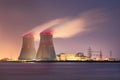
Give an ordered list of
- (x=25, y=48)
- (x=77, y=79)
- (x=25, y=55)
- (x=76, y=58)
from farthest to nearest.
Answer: (x=76, y=58), (x=25, y=55), (x=25, y=48), (x=77, y=79)

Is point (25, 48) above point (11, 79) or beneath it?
above

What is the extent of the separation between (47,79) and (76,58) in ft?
325

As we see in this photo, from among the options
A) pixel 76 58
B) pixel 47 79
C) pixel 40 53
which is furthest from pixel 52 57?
pixel 47 79

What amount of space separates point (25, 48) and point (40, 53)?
20.1ft

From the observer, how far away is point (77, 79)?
4938 cm

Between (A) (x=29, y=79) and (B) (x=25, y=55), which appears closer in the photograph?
(A) (x=29, y=79)

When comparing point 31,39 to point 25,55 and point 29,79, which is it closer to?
point 25,55

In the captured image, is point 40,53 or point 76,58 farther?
point 76,58

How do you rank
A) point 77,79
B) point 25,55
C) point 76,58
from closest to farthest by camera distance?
point 77,79 < point 25,55 < point 76,58

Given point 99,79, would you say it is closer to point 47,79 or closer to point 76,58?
point 47,79

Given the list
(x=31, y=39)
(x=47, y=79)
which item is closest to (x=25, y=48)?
(x=31, y=39)

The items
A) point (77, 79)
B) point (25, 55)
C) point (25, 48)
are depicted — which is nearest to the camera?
point (77, 79)

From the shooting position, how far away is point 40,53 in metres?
106

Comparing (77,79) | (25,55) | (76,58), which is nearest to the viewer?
(77,79)
